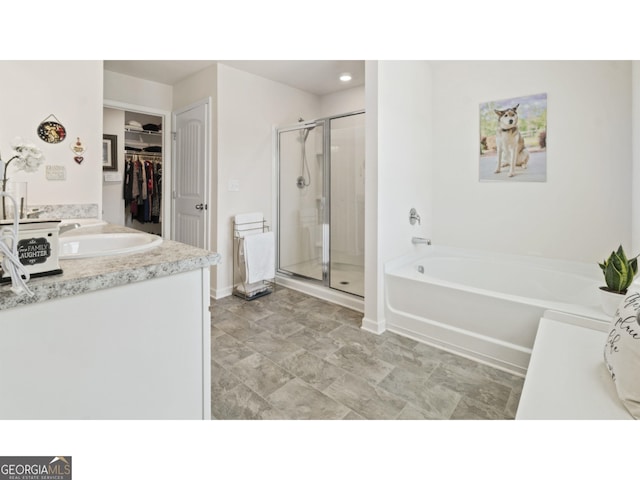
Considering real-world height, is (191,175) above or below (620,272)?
above

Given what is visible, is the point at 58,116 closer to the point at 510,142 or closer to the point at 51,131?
the point at 51,131

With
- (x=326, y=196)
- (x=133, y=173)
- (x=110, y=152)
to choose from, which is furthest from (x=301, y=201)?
(x=110, y=152)

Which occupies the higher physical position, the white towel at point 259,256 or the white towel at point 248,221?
the white towel at point 248,221

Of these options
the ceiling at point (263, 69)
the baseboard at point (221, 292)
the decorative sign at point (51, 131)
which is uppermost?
the ceiling at point (263, 69)

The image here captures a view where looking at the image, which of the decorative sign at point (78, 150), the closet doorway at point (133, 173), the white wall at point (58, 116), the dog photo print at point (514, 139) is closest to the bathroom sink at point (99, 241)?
the white wall at point (58, 116)

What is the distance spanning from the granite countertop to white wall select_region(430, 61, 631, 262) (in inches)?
109

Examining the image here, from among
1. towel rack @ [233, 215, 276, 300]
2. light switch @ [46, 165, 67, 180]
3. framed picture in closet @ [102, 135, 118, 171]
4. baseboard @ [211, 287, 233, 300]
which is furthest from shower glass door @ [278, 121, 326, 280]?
framed picture in closet @ [102, 135, 118, 171]

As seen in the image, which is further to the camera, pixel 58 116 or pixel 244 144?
pixel 244 144

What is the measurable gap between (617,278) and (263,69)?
3.38 m

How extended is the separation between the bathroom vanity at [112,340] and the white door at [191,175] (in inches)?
93.1

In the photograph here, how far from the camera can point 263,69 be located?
3.33 metres

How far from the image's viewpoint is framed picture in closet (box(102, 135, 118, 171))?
4242 mm

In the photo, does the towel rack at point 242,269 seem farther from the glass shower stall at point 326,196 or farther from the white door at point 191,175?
the glass shower stall at point 326,196

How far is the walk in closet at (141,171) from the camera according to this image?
4.48 meters
